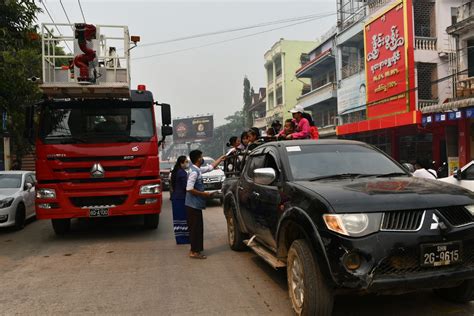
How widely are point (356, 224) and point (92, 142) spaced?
6107 mm

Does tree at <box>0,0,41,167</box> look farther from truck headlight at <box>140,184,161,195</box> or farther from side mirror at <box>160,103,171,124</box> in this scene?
truck headlight at <box>140,184,161,195</box>

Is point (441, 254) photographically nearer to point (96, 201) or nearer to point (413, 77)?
point (96, 201)

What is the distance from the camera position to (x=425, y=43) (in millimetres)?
20531

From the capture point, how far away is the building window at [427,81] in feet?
67.5

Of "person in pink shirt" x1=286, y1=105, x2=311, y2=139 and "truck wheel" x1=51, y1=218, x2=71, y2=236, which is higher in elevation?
"person in pink shirt" x1=286, y1=105, x2=311, y2=139

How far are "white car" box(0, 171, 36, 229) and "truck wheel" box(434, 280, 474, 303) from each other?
347 inches

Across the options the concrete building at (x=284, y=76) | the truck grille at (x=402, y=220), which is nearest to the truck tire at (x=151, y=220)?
the truck grille at (x=402, y=220)

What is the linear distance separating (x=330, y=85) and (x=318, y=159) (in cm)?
2550

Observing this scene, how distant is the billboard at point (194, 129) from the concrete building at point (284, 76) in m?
32.7

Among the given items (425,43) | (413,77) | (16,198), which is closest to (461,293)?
(16,198)

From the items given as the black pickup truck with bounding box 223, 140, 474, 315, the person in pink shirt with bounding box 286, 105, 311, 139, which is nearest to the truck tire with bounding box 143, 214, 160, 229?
the person in pink shirt with bounding box 286, 105, 311, 139

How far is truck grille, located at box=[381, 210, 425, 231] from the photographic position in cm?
354

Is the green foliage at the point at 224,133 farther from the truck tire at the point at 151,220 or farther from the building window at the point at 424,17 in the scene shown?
the truck tire at the point at 151,220

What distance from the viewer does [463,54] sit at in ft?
59.9
